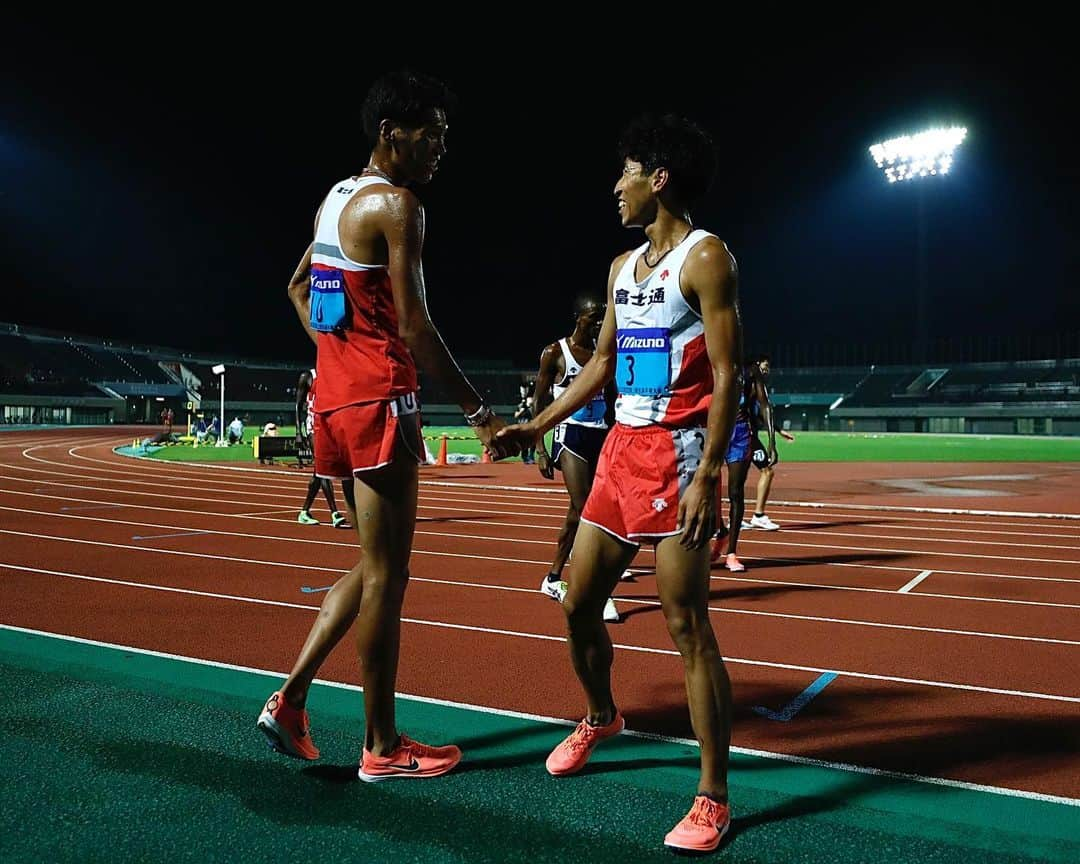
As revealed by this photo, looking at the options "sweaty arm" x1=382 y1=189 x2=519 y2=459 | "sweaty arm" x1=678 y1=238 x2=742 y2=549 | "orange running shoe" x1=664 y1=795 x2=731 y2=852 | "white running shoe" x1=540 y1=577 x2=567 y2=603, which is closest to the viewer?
"orange running shoe" x1=664 y1=795 x2=731 y2=852

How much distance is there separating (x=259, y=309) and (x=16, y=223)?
1969cm

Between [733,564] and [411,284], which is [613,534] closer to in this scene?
[411,284]

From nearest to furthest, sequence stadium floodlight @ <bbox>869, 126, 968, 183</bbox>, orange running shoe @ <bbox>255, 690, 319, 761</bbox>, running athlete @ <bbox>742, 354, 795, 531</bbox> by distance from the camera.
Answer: orange running shoe @ <bbox>255, 690, 319, 761</bbox> < running athlete @ <bbox>742, 354, 795, 531</bbox> < stadium floodlight @ <bbox>869, 126, 968, 183</bbox>

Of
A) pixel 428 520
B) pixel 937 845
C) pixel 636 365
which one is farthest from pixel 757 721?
pixel 428 520

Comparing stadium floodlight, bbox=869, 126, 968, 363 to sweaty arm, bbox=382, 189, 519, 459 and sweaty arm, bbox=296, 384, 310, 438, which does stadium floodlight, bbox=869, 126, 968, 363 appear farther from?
sweaty arm, bbox=382, 189, 519, 459

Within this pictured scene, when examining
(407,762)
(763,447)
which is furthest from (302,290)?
(763,447)

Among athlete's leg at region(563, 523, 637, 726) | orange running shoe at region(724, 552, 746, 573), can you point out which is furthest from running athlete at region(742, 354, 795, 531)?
athlete's leg at region(563, 523, 637, 726)

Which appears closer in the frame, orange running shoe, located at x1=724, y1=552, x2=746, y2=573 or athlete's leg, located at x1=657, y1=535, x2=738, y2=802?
athlete's leg, located at x1=657, y1=535, x2=738, y2=802

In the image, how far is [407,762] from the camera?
10.2 ft

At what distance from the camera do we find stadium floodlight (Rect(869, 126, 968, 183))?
59438mm

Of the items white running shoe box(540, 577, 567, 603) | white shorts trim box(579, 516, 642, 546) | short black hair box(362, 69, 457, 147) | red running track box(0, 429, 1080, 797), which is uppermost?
short black hair box(362, 69, 457, 147)

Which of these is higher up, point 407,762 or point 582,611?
point 582,611

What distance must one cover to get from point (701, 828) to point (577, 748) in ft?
2.21

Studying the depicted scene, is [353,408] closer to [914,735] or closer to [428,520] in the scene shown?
[914,735]
